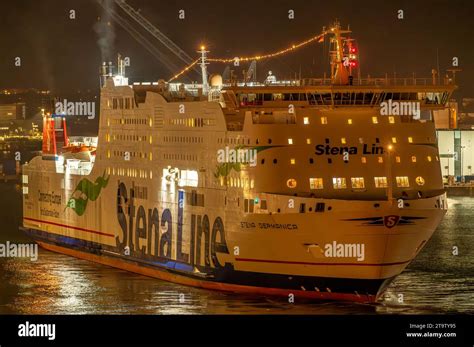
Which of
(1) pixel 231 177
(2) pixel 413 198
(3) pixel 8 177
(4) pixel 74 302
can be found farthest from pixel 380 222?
(3) pixel 8 177

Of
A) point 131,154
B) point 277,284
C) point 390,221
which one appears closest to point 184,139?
point 131,154

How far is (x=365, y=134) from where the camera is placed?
34125 millimetres

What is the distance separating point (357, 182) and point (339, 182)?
0.53 m

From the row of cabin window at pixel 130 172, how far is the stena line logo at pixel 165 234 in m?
0.44

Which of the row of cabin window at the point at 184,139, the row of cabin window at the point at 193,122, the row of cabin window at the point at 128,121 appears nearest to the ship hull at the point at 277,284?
the row of cabin window at the point at 184,139

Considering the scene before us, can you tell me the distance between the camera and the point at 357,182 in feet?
110

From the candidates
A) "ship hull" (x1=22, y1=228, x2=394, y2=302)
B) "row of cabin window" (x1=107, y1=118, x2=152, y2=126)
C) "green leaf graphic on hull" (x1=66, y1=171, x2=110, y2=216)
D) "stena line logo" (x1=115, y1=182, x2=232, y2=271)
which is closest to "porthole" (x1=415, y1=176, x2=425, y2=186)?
"ship hull" (x1=22, y1=228, x2=394, y2=302)

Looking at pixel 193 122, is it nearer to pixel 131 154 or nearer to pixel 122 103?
pixel 131 154

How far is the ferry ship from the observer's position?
32.8m

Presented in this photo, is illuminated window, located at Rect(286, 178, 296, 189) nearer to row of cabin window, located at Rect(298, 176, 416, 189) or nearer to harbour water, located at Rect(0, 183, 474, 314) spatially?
row of cabin window, located at Rect(298, 176, 416, 189)

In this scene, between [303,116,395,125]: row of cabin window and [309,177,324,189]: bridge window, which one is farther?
[303,116,395,125]: row of cabin window

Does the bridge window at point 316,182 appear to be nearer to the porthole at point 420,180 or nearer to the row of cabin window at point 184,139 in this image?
the porthole at point 420,180

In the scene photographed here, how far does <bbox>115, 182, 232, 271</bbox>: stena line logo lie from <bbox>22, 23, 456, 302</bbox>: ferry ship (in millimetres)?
57
